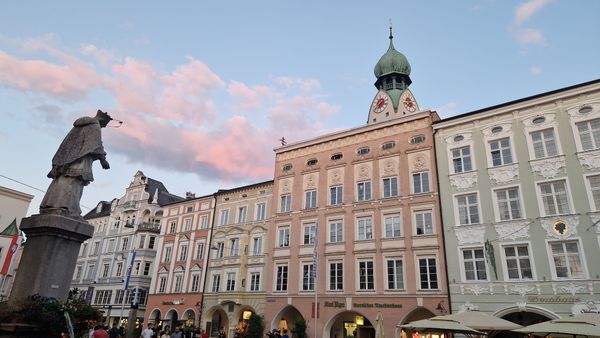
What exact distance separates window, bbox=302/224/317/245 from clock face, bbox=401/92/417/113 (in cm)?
2661

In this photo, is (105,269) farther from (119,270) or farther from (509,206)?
(509,206)

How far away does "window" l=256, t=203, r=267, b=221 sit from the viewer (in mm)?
36750

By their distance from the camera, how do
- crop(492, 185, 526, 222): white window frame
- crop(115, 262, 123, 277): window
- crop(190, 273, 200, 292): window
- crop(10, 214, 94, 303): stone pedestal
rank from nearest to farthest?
crop(10, 214, 94, 303): stone pedestal
crop(492, 185, 526, 222): white window frame
crop(190, 273, 200, 292): window
crop(115, 262, 123, 277): window

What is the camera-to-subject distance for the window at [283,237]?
3275 centimetres

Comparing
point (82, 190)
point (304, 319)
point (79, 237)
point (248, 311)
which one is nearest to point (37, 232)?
point (79, 237)

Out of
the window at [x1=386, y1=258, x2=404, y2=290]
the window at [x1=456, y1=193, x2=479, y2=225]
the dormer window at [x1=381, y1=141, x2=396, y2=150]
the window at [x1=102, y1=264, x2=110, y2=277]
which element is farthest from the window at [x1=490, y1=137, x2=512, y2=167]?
the window at [x1=102, y1=264, x2=110, y2=277]

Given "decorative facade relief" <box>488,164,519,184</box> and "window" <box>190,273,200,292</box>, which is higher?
"decorative facade relief" <box>488,164,519,184</box>

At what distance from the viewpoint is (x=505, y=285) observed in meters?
21.8

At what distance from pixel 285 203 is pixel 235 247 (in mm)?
7244

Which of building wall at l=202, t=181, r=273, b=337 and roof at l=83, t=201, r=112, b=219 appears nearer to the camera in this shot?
building wall at l=202, t=181, r=273, b=337

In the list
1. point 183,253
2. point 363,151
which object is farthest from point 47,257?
point 183,253

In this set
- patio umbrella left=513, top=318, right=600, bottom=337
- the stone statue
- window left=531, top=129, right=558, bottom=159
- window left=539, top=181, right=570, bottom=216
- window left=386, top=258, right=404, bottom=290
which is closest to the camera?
the stone statue

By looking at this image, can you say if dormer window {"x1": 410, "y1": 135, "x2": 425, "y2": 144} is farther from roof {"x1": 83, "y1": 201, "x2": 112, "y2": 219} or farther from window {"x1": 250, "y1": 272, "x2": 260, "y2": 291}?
roof {"x1": 83, "y1": 201, "x2": 112, "y2": 219}

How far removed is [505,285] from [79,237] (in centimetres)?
2114
